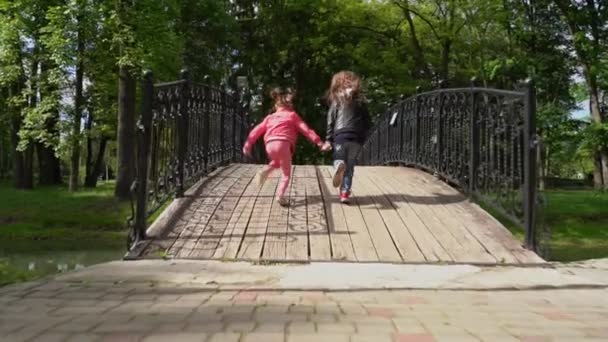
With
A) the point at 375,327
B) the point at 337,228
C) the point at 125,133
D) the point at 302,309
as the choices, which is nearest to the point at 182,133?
the point at 337,228

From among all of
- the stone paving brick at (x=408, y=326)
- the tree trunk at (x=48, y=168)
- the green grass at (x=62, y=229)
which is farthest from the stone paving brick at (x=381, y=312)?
the tree trunk at (x=48, y=168)

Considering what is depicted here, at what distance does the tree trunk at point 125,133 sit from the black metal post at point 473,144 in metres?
12.4

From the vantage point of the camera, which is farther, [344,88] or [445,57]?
[445,57]

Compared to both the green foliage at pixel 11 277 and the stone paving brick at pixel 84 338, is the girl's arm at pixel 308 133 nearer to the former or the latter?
the green foliage at pixel 11 277

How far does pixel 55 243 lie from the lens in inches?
593

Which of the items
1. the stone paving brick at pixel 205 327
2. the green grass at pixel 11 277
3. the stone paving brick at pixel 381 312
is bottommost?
the green grass at pixel 11 277

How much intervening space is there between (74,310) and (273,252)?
209 centimetres

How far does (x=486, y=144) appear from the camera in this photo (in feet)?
23.1

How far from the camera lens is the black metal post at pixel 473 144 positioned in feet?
23.7

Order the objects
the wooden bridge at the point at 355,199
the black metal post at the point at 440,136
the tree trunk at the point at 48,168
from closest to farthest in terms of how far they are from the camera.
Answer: the wooden bridge at the point at 355,199, the black metal post at the point at 440,136, the tree trunk at the point at 48,168

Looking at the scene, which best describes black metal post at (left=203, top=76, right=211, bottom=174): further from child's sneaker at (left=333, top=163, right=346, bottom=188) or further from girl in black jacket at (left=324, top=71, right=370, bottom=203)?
child's sneaker at (left=333, top=163, right=346, bottom=188)

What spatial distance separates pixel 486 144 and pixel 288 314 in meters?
4.18

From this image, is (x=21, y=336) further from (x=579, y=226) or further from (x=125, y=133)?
(x=125, y=133)

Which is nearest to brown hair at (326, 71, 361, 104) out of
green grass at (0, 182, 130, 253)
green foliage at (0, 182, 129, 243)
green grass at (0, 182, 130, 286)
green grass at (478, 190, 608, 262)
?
green grass at (478, 190, 608, 262)
